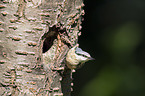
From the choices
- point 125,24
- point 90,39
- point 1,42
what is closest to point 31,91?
point 1,42

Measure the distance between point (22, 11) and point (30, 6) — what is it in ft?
0.22

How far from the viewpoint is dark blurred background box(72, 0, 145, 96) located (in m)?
3.95

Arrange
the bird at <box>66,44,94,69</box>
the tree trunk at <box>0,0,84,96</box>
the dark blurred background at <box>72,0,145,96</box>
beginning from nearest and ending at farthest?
the tree trunk at <box>0,0,84,96</box> → the bird at <box>66,44,94,69</box> → the dark blurred background at <box>72,0,145,96</box>

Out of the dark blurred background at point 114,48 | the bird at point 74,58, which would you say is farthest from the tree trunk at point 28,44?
the dark blurred background at point 114,48

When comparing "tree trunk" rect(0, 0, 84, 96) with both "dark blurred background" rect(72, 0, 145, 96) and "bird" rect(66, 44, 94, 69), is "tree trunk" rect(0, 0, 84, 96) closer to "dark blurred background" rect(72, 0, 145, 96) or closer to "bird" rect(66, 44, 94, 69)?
"bird" rect(66, 44, 94, 69)

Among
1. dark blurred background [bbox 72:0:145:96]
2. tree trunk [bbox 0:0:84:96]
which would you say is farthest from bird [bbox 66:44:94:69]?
dark blurred background [bbox 72:0:145:96]

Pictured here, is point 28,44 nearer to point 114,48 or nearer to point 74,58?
point 74,58

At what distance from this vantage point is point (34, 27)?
1.96 m

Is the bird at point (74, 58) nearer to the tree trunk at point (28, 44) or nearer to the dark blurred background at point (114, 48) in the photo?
the tree trunk at point (28, 44)

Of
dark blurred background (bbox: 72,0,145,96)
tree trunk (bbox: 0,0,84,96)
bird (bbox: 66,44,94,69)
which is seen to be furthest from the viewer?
dark blurred background (bbox: 72,0,145,96)

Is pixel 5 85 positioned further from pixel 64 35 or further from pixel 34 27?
pixel 64 35

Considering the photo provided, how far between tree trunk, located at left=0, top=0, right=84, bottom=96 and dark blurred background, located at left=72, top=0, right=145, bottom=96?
1.91 metres

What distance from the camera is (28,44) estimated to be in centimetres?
195

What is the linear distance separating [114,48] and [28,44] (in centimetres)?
242
